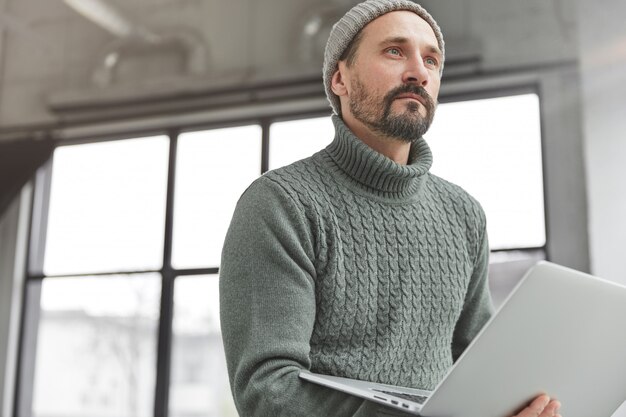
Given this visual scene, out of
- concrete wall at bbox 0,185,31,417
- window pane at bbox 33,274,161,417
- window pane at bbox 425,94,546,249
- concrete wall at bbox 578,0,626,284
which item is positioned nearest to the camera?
concrete wall at bbox 578,0,626,284

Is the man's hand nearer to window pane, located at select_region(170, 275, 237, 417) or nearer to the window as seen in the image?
the window

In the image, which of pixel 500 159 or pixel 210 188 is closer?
pixel 500 159

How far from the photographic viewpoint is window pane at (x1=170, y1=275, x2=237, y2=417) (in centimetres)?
398

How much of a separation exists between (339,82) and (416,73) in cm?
16

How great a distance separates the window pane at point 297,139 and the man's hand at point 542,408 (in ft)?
9.56

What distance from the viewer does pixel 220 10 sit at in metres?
4.23

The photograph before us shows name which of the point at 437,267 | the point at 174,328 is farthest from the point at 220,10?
the point at 437,267

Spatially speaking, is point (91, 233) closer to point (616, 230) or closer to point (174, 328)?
point (174, 328)

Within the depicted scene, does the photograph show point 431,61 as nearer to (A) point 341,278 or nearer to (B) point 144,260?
(A) point 341,278

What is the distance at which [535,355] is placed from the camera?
3.07 feet

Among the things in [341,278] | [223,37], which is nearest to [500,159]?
[223,37]

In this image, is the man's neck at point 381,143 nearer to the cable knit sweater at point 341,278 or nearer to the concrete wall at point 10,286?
the cable knit sweater at point 341,278

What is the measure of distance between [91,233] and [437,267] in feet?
11.1

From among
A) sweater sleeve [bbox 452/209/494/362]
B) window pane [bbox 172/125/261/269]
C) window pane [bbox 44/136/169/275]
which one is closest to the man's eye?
sweater sleeve [bbox 452/209/494/362]
